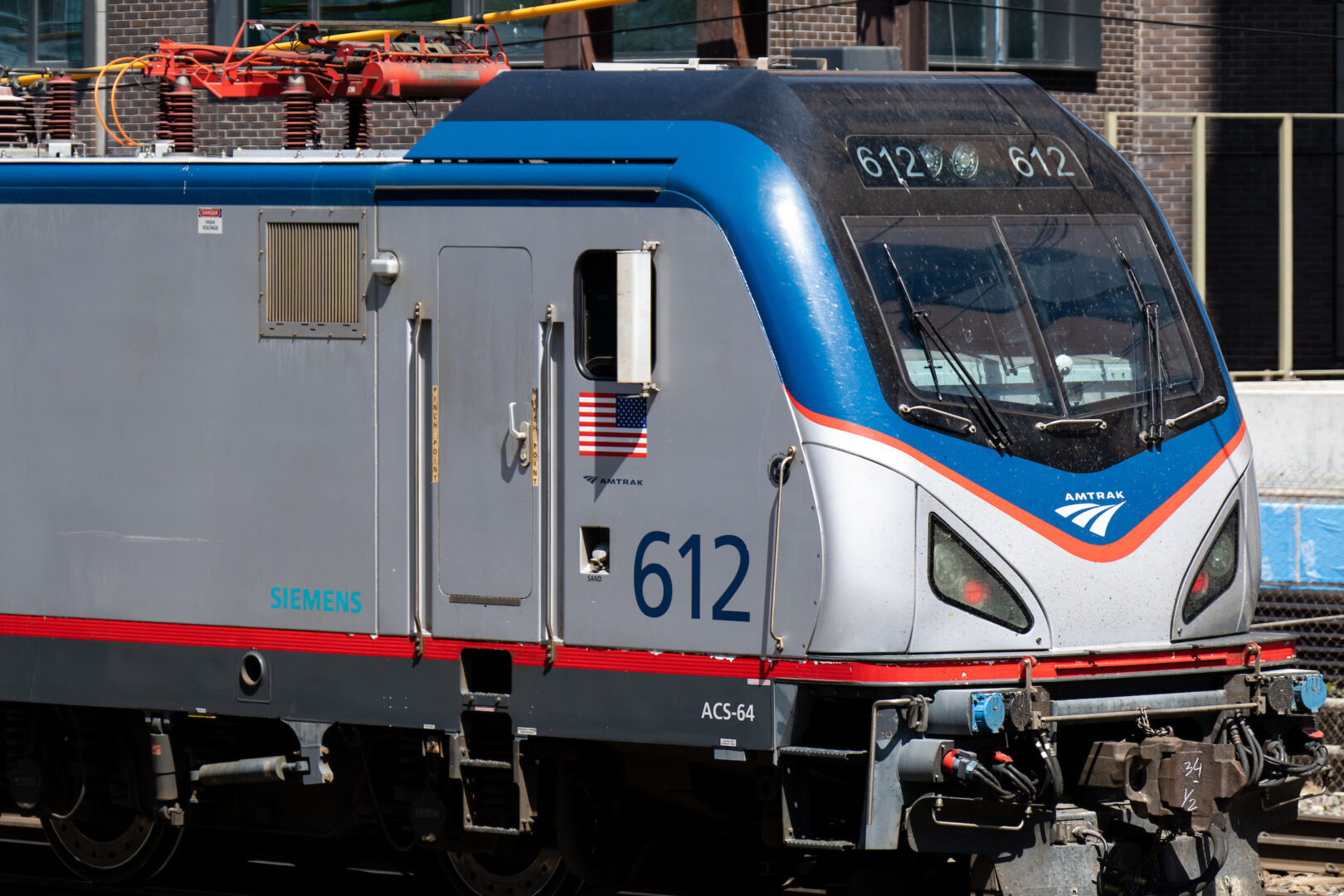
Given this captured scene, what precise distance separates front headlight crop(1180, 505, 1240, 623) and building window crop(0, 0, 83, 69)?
49.0ft

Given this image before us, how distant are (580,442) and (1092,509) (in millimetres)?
1990

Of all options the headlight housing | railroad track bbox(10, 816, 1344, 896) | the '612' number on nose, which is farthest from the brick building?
the headlight housing

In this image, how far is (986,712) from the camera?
759 cm

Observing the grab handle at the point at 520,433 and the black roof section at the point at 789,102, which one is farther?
the grab handle at the point at 520,433

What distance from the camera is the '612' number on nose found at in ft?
25.8

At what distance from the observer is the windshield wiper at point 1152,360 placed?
8.33 m

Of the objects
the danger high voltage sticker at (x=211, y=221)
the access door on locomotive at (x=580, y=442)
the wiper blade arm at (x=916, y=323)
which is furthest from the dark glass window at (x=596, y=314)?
the danger high voltage sticker at (x=211, y=221)

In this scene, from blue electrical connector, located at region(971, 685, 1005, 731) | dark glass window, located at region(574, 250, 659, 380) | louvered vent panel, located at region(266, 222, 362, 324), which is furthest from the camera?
louvered vent panel, located at region(266, 222, 362, 324)

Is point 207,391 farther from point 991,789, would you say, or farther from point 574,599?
point 991,789

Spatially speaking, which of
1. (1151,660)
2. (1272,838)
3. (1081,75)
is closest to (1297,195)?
(1081,75)

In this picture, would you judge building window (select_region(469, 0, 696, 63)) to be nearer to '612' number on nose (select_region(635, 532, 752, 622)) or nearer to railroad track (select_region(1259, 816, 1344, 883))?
railroad track (select_region(1259, 816, 1344, 883))

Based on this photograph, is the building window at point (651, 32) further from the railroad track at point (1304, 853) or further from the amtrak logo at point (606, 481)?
the amtrak logo at point (606, 481)

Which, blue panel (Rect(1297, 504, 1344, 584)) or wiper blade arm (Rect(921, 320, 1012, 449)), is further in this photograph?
blue panel (Rect(1297, 504, 1344, 584))

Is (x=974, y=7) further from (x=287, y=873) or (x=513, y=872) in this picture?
(x=513, y=872)
